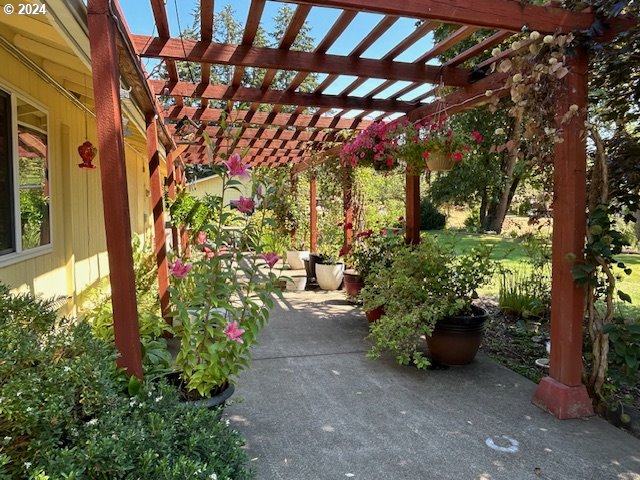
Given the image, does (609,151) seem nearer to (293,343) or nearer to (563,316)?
(563,316)

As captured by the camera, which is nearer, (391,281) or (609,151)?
(609,151)

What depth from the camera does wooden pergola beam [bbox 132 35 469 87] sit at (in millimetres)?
3348

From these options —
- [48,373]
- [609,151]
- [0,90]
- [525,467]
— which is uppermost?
[0,90]

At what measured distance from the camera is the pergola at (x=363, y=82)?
200 centimetres

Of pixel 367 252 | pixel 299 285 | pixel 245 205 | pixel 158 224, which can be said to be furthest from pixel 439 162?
pixel 299 285

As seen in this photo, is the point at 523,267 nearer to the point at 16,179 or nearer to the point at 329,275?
the point at 329,275

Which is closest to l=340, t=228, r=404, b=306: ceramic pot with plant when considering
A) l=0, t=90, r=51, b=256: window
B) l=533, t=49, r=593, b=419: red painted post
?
l=533, t=49, r=593, b=419: red painted post

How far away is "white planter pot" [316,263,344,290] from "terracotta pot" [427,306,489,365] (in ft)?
11.8

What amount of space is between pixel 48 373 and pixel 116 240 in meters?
0.66

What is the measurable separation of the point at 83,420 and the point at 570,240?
2.94 m

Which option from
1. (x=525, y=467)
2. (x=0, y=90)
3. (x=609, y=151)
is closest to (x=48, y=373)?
(x=0, y=90)

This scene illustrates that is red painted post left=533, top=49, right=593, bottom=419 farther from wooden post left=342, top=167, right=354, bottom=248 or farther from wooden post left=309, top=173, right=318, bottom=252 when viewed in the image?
wooden post left=309, top=173, right=318, bottom=252

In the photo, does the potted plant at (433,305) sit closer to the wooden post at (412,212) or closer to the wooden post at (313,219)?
the wooden post at (412,212)

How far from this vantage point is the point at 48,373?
1547mm
